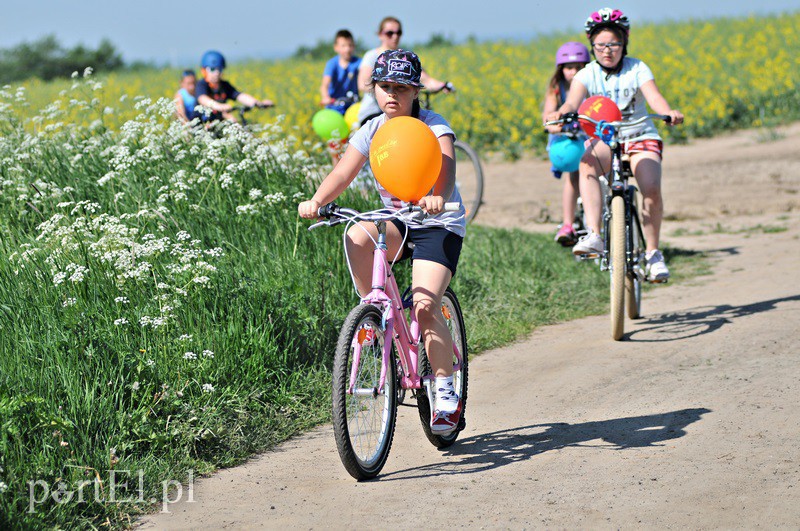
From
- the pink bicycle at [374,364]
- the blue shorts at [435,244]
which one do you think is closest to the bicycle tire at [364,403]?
the pink bicycle at [374,364]

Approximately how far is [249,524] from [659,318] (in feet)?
15.0

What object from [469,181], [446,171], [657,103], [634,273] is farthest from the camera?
[469,181]

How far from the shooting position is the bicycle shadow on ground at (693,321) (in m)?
7.52

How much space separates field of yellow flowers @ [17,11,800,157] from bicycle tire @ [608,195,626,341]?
6.90 meters

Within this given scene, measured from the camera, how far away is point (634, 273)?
25.6 feet

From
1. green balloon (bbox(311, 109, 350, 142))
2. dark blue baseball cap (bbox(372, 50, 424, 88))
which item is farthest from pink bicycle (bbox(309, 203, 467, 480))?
green balloon (bbox(311, 109, 350, 142))

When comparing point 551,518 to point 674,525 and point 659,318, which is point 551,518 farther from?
point 659,318

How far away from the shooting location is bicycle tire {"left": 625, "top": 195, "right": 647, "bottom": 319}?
7766 mm

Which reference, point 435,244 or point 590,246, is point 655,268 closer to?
point 590,246

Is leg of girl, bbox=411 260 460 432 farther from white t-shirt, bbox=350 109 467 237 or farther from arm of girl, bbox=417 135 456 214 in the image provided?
arm of girl, bbox=417 135 456 214

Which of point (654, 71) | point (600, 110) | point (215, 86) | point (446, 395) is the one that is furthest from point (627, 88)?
point (654, 71)

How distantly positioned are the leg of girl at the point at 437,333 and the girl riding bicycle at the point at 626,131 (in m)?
2.86

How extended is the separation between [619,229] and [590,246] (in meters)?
0.31

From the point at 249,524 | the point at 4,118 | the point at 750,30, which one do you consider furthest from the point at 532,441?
the point at 750,30
